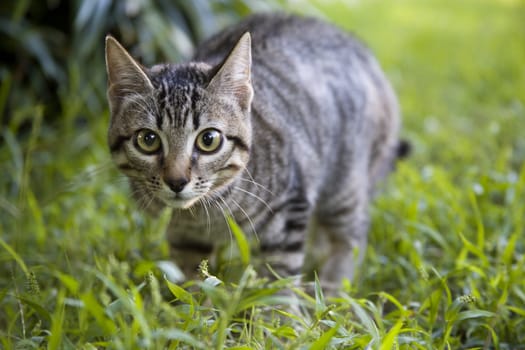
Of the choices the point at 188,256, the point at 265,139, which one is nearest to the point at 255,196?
the point at 265,139

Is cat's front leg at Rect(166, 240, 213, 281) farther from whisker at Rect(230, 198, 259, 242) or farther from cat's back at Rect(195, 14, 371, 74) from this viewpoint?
cat's back at Rect(195, 14, 371, 74)

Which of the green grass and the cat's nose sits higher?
the cat's nose

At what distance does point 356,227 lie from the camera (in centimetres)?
287

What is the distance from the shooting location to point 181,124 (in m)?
1.98

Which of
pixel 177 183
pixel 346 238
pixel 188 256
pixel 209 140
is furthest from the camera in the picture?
pixel 346 238

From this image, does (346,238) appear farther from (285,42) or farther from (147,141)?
(147,141)

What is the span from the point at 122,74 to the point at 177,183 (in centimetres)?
47

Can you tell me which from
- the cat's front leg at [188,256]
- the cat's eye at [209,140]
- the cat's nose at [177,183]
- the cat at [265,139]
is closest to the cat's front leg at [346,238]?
the cat at [265,139]

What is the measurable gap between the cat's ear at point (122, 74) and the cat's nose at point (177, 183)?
1.15 feet

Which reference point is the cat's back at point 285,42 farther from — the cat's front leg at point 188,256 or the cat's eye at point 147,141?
the cat's front leg at point 188,256

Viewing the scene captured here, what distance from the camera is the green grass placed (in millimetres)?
1681

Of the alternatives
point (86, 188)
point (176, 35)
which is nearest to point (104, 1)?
point (176, 35)

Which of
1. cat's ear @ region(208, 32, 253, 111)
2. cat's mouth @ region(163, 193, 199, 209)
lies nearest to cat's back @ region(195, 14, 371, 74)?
cat's ear @ region(208, 32, 253, 111)

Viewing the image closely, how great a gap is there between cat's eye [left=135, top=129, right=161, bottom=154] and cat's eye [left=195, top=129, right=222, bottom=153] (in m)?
0.14
